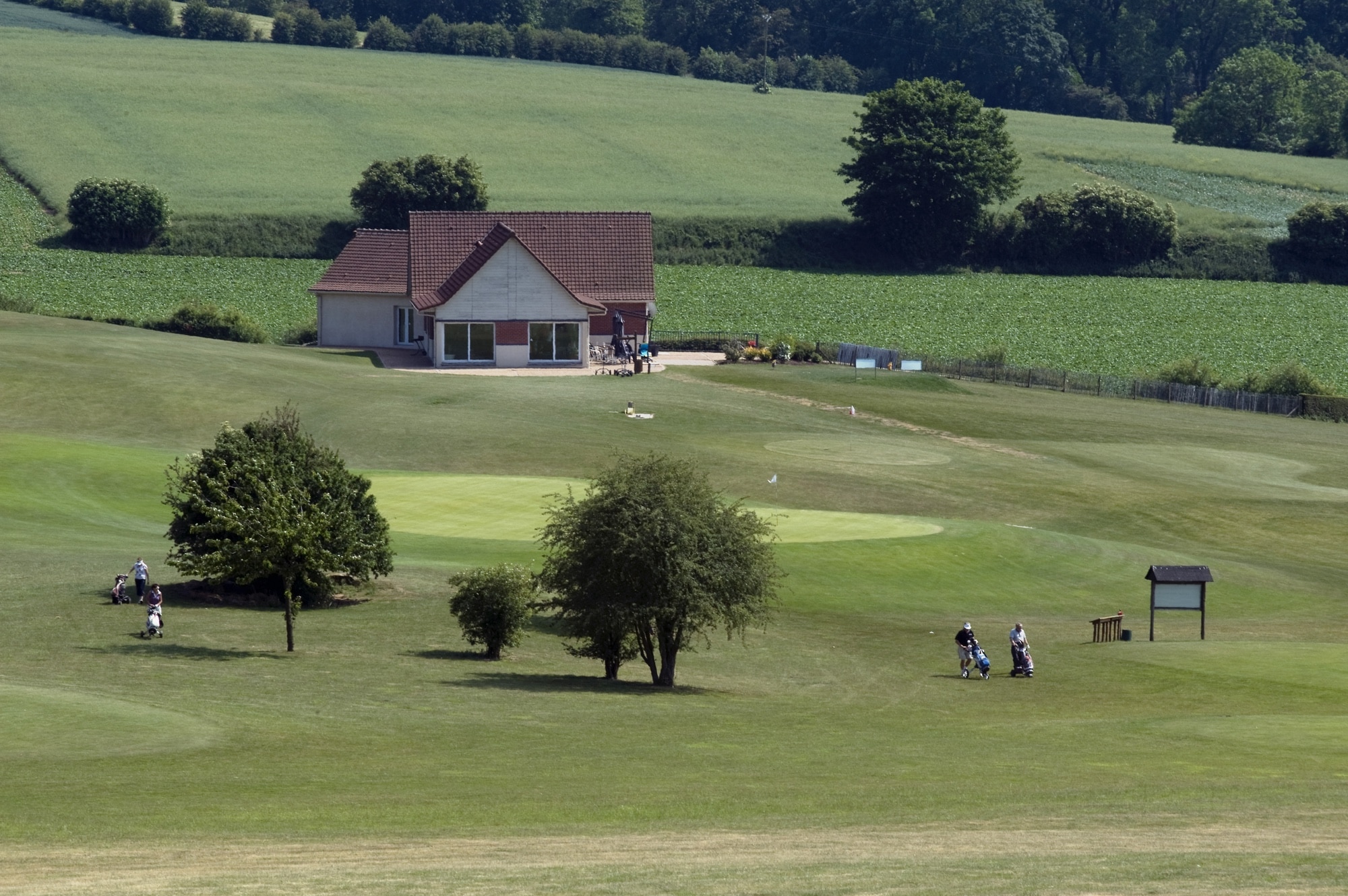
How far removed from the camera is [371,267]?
111m

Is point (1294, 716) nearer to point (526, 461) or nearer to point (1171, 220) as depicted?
point (526, 461)

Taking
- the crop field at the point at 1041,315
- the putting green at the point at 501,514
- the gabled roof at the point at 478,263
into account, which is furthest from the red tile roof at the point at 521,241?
the putting green at the point at 501,514

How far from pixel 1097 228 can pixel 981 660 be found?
116697 millimetres

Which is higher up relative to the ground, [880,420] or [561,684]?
[880,420]

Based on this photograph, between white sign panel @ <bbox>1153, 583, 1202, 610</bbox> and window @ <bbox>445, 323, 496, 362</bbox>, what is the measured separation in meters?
57.7

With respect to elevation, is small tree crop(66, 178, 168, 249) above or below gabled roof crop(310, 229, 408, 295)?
above

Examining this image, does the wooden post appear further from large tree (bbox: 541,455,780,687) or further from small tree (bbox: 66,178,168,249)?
small tree (bbox: 66,178,168,249)

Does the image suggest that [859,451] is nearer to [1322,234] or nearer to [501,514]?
[501,514]

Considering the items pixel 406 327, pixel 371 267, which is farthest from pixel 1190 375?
pixel 371 267

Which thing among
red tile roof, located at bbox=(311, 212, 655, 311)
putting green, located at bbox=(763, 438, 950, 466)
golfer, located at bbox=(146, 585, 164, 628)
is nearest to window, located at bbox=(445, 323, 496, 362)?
red tile roof, located at bbox=(311, 212, 655, 311)

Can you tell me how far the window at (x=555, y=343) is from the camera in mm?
101938

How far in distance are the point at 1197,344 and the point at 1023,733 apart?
310 feet

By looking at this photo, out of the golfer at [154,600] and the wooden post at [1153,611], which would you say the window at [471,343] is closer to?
the wooden post at [1153,611]

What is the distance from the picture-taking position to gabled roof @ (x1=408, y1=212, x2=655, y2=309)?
353ft
